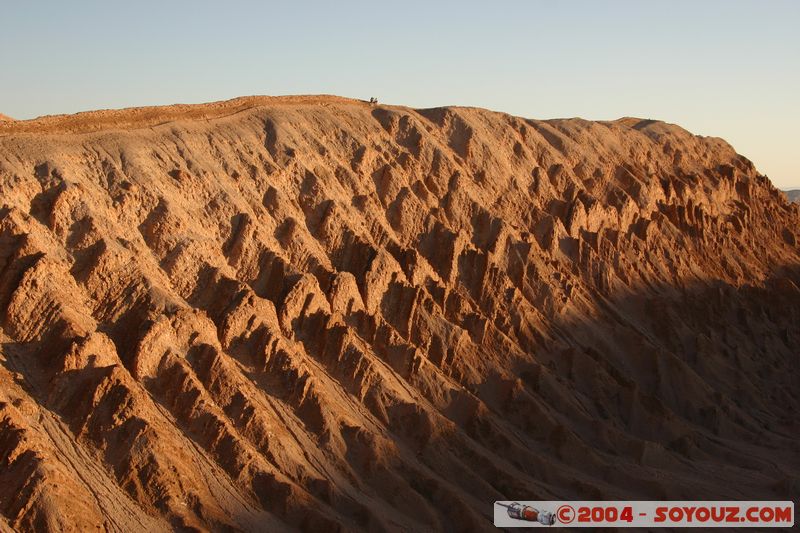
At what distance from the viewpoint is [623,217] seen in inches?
2950

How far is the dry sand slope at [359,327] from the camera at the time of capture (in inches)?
1737

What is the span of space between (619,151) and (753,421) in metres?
22.9

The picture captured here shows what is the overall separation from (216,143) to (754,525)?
102 ft

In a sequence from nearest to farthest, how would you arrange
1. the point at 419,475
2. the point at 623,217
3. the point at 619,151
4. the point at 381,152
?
the point at 419,475 < the point at 381,152 < the point at 623,217 < the point at 619,151

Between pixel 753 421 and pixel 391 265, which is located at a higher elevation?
pixel 391 265

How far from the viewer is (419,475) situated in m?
49.0

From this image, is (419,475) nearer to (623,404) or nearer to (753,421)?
(623,404)

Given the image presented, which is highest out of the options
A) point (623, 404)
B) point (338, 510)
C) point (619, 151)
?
point (619, 151)

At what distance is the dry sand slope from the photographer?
44.1 metres

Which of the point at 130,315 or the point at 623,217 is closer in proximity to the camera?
the point at 130,315

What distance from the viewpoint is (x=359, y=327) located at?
182 feet

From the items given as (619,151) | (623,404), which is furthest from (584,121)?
(623,404)

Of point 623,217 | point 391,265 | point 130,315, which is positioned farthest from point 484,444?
point 623,217

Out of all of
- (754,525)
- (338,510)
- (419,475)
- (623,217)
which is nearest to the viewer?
(338,510)
